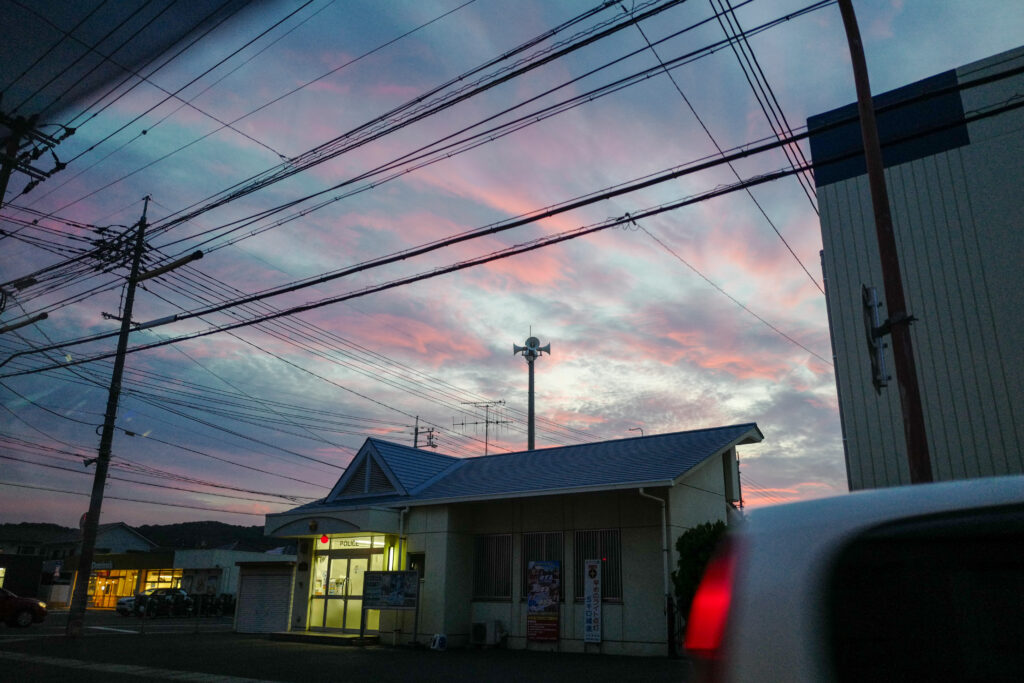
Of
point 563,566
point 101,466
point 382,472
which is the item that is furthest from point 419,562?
point 101,466

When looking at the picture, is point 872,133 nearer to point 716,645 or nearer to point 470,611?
point 716,645

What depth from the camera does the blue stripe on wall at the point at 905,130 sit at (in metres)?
13.3

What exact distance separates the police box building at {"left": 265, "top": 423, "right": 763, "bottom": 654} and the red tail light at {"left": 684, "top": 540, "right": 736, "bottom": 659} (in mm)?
14438

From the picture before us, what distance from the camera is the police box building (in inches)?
679

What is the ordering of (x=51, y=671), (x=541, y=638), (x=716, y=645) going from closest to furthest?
1. (x=716, y=645)
2. (x=51, y=671)
3. (x=541, y=638)

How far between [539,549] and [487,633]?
281cm

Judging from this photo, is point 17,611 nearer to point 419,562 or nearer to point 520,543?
point 419,562

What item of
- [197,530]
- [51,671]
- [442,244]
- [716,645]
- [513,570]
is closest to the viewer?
[716,645]

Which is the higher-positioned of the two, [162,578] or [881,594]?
[881,594]

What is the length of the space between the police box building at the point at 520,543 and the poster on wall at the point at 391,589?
0.04 meters

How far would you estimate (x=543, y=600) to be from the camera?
1844 cm

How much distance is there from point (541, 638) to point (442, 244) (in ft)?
39.7

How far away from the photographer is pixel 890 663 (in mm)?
1804

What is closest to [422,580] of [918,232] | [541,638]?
[541,638]
